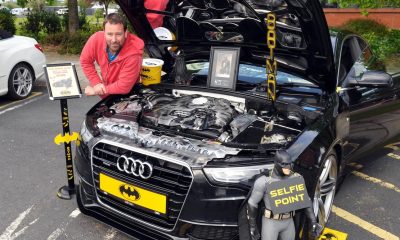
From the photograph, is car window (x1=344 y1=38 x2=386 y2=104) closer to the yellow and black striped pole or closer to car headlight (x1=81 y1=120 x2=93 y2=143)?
the yellow and black striped pole

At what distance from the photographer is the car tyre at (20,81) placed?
683cm

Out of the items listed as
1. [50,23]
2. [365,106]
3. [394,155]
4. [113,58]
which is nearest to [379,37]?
[394,155]

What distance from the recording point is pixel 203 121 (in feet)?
9.67

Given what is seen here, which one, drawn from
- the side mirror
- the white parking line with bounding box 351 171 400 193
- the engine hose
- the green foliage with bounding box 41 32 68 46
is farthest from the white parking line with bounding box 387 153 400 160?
the green foliage with bounding box 41 32 68 46

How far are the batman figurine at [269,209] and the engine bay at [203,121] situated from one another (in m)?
0.29

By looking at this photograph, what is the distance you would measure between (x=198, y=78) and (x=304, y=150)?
5.19ft

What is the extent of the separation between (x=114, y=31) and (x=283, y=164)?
6.75ft

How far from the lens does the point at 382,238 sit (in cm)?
317

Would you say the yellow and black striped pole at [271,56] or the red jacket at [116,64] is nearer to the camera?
the yellow and black striped pole at [271,56]

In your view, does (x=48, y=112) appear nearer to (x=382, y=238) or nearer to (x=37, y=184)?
(x=37, y=184)

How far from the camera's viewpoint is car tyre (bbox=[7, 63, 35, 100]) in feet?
22.4

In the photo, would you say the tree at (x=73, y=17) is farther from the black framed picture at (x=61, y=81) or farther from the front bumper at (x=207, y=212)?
the front bumper at (x=207, y=212)

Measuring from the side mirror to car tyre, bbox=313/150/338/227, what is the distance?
67cm

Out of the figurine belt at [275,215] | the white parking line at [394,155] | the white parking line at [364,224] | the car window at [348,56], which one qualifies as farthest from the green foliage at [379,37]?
the figurine belt at [275,215]
